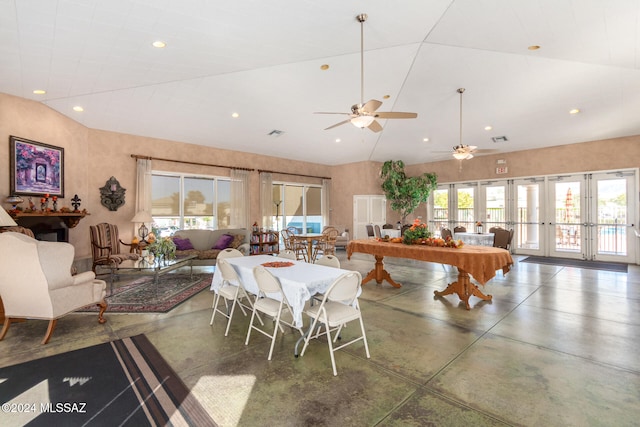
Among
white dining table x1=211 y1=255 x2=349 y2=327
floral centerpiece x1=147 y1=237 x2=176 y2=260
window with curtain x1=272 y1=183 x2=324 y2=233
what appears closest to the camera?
white dining table x1=211 y1=255 x2=349 y2=327

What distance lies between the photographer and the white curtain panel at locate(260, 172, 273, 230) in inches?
359

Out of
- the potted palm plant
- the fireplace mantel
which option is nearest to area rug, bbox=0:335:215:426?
the fireplace mantel

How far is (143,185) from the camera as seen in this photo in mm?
7031

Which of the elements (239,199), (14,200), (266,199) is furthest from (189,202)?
(14,200)

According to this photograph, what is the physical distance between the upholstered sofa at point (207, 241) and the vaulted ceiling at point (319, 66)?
8.17ft

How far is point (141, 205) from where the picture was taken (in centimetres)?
700

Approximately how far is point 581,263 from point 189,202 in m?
10.3

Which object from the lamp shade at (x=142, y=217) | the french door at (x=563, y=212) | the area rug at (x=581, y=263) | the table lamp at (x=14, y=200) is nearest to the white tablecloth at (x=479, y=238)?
the area rug at (x=581, y=263)

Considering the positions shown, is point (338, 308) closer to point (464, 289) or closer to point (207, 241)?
point (464, 289)

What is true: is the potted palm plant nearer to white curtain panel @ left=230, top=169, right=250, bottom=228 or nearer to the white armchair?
white curtain panel @ left=230, top=169, right=250, bottom=228

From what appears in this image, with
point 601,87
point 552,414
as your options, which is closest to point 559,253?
point 601,87

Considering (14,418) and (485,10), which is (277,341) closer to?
(14,418)

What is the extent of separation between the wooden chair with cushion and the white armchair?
227cm

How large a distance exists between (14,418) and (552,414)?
361cm
